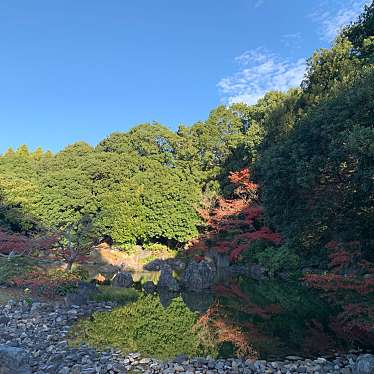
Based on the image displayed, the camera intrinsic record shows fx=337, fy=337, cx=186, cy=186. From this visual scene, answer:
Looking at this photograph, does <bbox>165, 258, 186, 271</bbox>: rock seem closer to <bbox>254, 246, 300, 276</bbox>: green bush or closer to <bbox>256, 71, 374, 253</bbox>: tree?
<bbox>254, 246, 300, 276</bbox>: green bush

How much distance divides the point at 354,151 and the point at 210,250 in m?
17.4

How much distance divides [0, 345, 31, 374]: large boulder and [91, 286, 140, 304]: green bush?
→ 647cm

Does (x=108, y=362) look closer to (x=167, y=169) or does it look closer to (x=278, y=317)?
(x=278, y=317)

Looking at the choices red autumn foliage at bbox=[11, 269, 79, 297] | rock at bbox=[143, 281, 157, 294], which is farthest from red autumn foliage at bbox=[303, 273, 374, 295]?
red autumn foliage at bbox=[11, 269, 79, 297]

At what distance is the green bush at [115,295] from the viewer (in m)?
12.6

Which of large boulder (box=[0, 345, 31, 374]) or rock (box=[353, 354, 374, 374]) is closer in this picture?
large boulder (box=[0, 345, 31, 374])

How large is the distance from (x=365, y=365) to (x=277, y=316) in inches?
205

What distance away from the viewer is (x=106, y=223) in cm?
2455

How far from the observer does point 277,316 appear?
1133 cm

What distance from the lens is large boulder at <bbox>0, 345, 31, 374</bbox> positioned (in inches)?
224

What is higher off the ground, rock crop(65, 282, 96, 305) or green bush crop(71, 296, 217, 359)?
rock crop(65, 282, 96, 305)

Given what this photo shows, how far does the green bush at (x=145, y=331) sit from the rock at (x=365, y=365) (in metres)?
2.99

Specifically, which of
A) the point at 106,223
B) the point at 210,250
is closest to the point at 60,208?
the point at 106,223

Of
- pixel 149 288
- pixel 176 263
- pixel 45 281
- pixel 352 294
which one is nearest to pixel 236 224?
pixel 176 263
